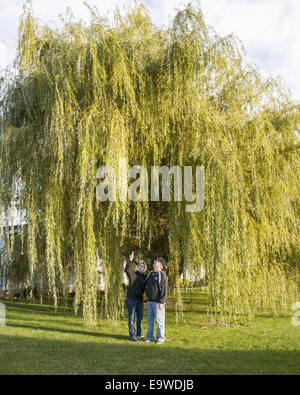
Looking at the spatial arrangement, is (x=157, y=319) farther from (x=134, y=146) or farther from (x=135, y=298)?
(x=134, y=146)

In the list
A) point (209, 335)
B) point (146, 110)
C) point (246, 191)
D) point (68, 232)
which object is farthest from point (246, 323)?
point (146, 110)

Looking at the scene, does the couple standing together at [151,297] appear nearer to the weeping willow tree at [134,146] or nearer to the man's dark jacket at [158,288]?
the man's dark jacket at [158,288]

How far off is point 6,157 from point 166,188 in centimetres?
292

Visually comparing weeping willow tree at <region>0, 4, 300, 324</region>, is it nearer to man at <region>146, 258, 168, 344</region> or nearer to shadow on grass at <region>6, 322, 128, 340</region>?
shadow on grass at <region>6, 322, 128, 340</region>

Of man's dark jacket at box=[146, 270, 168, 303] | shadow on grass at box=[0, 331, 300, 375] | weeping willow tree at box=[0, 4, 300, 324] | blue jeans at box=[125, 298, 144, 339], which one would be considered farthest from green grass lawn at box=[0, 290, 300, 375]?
man's dark jacket at box=[146, 270, 168, 303]

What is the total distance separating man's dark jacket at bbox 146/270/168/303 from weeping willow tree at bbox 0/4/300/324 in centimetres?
57

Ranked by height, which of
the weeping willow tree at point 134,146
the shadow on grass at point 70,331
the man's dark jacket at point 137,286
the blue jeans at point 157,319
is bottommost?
the shadow on grass at point 70,331

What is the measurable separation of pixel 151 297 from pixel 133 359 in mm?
1246

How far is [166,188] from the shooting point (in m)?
6.87

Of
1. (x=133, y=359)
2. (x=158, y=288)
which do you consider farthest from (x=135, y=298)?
(x=133, y=359)

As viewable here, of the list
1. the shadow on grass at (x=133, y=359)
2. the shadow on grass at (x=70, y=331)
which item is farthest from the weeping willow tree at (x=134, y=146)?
the shadow on grass at (x=133, y=359)

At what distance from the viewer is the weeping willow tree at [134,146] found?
645 cm

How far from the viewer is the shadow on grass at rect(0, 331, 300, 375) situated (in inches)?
187

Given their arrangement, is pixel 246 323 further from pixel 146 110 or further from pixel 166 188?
pixel 146 110
